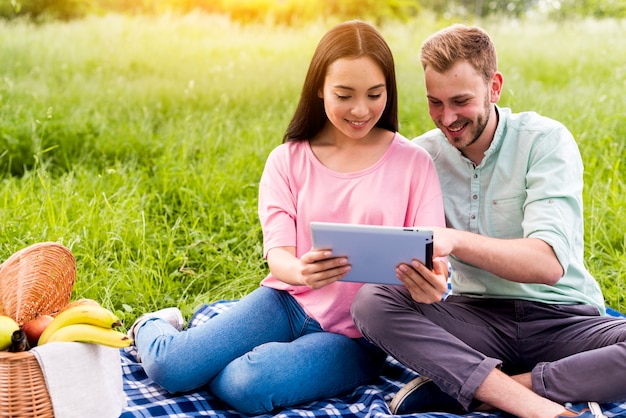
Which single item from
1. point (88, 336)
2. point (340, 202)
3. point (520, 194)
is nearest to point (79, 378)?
point (88, 336)

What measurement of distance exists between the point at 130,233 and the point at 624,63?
545cm

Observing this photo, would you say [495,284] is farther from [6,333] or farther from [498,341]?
[6,333]

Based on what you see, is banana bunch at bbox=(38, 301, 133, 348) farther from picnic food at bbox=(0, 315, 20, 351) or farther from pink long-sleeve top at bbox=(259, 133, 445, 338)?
pink long-sleeve top at bbox=(259, 133, 445, 338)

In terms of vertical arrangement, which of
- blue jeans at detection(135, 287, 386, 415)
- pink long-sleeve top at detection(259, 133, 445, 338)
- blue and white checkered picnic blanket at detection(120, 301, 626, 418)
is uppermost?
pink long-sleeve top at detection(259, 133, 445, 338)

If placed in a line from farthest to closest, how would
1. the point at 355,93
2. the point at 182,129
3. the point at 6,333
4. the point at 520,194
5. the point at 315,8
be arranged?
the point at 315,8
the point at 182,129
the point at 520,194
the point at 355,93
the point at 6,333

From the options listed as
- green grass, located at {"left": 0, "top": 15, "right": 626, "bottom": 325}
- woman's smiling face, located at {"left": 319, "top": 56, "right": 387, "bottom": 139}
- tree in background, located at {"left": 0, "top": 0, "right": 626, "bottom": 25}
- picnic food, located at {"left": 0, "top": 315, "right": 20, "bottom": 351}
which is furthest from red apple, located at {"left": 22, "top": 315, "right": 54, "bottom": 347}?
tree in background, located at {"left": 0, "top": 0, "right": 626, "bottom": 25}

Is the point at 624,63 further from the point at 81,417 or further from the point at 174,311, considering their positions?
the point at 81,417

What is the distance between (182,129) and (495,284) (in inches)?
147

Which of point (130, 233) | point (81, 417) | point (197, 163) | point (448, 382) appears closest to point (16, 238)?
point (130, 233)

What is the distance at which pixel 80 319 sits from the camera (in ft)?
8.80

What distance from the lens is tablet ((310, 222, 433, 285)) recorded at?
255cm

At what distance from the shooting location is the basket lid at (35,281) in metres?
2.92

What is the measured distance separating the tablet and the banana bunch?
0.77 metres

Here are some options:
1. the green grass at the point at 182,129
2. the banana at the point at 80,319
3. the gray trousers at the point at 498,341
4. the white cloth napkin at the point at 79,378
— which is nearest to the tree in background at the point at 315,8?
the green grass at the point at 182,129
